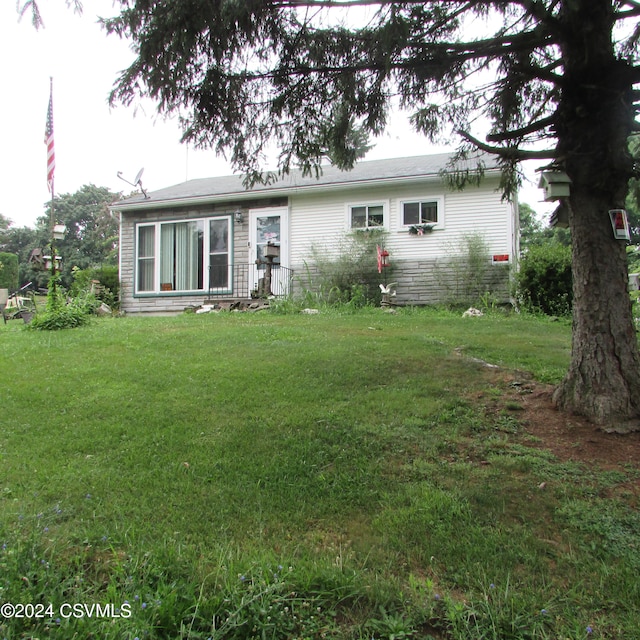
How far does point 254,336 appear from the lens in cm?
705

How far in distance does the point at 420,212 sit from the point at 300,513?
10.4 m

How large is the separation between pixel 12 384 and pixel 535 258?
9.41 metres

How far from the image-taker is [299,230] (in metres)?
12.7

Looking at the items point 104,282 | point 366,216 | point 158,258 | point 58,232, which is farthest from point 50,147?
point 366,216

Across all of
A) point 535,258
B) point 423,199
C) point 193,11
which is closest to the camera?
point 193,11

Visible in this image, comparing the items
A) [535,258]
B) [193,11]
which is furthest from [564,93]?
[535,258]

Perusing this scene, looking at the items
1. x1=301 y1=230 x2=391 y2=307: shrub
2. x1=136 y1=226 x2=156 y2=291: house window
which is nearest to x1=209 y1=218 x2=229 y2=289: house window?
x1=136 y1=226 x2=156 y2=291: house window

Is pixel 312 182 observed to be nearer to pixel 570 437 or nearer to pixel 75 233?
pixel 570 437

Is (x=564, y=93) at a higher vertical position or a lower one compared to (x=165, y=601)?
higher

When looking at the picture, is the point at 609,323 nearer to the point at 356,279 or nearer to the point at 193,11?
the point at 193,11

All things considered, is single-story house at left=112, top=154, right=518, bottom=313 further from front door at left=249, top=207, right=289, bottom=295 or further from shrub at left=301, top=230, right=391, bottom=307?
shrub at left=301, top=230, right=391, bottom=307

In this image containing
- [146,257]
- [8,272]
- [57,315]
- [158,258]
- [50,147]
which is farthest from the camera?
[8,272]

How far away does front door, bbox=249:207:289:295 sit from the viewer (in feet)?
41.3

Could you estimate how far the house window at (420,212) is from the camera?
11805mm
